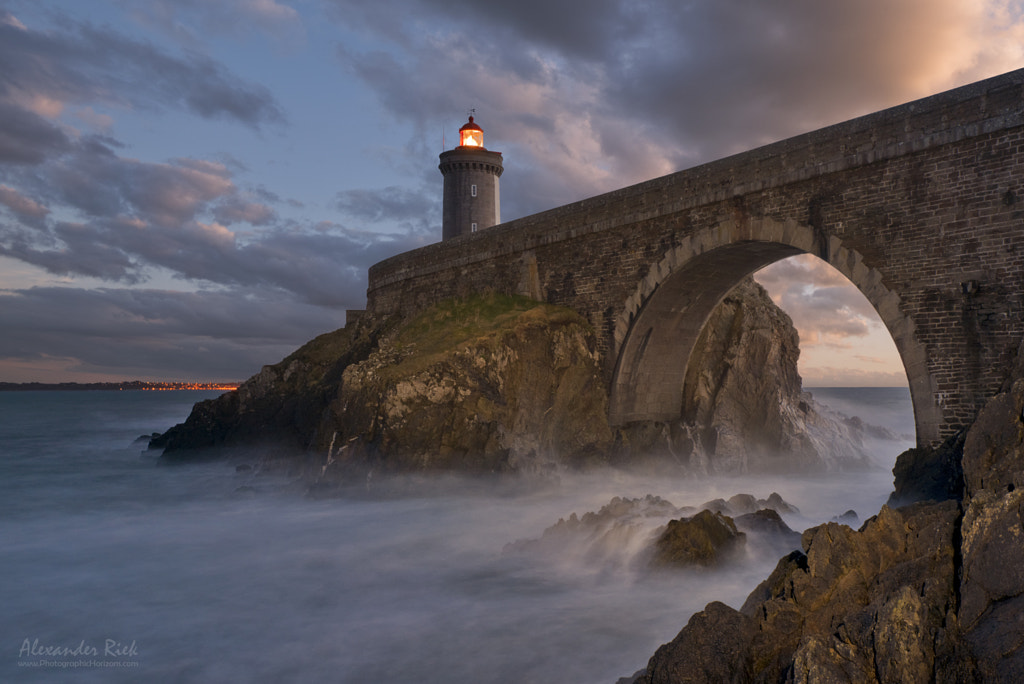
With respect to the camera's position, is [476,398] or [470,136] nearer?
Answer: [476,398]

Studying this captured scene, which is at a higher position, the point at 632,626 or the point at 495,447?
the point at 495,447

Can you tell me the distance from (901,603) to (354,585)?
726 centimetres

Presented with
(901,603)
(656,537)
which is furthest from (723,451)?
(901,603)

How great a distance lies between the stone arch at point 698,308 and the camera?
10727 millimetres

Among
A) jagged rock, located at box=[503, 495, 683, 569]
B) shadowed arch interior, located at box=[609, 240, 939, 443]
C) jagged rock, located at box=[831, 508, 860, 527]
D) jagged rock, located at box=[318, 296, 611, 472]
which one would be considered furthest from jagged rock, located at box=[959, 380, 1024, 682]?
jagged rock, located at box=[318, 296, 611, 472]

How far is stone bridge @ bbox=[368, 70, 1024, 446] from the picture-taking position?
984 cm

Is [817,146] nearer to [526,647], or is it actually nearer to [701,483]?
[701,483]

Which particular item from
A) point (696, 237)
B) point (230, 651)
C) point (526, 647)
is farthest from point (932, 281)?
point (230, 651)

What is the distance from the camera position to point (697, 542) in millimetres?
8719

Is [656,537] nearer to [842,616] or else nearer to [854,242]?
[842,616]

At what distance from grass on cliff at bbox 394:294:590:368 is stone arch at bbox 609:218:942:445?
183 cm

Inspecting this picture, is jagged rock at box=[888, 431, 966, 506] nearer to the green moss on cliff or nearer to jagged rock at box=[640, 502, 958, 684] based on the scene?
jagged rock at box=[640, 502, 958, 684]

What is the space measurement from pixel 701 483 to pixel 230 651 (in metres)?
12.2

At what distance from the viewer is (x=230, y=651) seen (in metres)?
7.25
